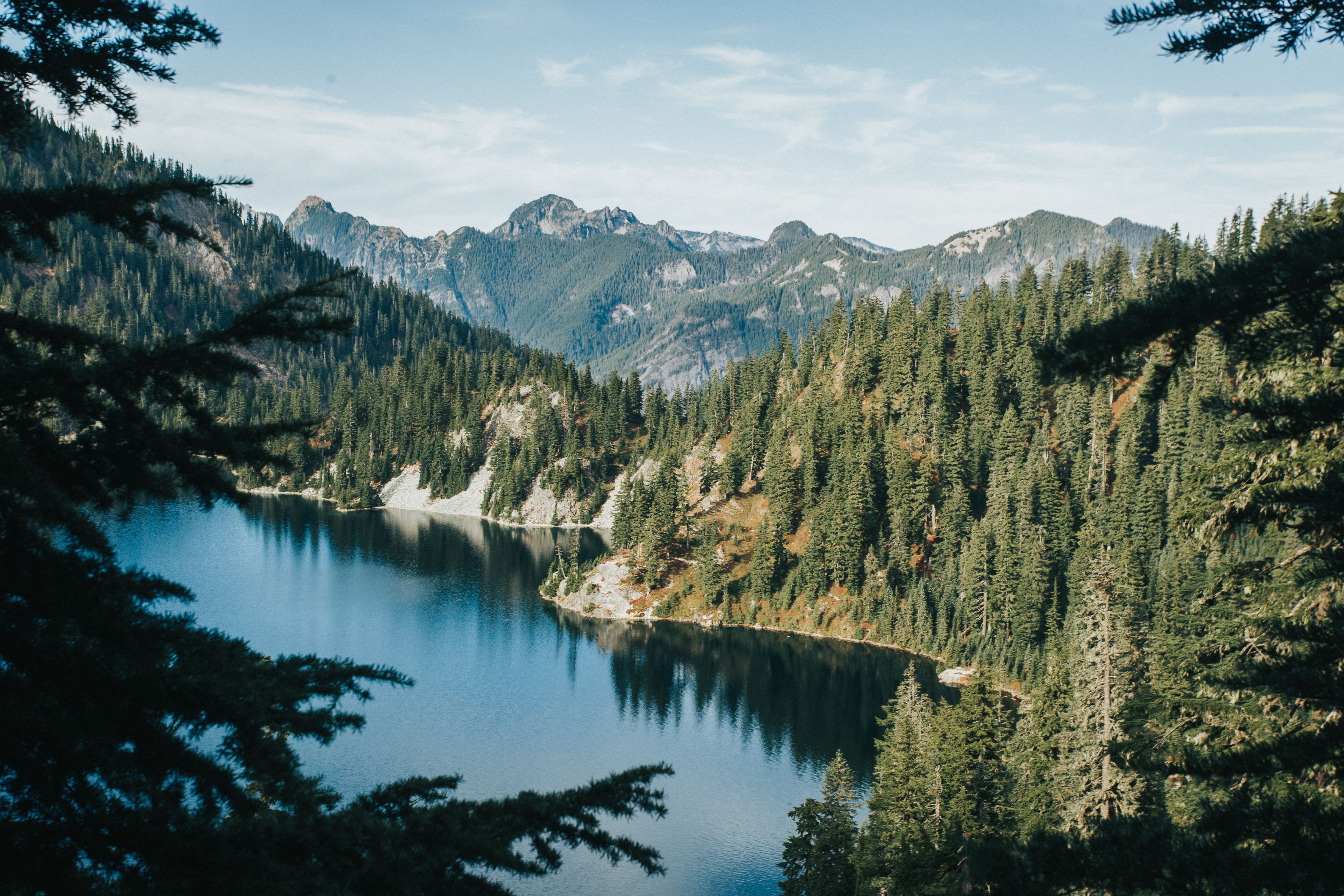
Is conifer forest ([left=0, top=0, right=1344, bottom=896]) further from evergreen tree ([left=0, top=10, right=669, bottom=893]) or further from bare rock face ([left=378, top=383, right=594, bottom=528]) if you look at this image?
bare rock face ([left=378, top=383, right=594, bottom=528])

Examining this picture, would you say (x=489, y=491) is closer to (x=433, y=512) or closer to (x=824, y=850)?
(x=433, y=512)

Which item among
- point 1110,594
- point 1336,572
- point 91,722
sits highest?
point 1336,572

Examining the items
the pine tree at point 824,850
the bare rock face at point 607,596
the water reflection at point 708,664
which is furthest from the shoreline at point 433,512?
the pine tree at point 824,850

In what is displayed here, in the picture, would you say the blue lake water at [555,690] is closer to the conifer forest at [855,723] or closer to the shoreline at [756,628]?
the shoreline at [756,628]

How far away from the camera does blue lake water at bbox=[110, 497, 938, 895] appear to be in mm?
45406

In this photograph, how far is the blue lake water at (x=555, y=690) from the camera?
149 feet

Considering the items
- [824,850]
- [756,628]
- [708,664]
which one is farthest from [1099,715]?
[756,628]

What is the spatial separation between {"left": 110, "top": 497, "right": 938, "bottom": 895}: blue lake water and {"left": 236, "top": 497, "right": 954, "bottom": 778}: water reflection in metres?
0.22

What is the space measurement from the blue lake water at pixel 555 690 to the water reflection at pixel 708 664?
0.22 m

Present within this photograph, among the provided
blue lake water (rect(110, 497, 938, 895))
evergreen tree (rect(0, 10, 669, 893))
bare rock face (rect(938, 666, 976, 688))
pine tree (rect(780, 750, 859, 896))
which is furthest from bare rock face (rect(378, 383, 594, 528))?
evergreen tree (rect(0, 10, 669, 893))

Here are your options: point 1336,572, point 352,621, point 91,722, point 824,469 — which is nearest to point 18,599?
point 91,722

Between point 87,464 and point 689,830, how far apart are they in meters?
42.0

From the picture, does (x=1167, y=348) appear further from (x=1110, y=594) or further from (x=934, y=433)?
(x=934, y=433)

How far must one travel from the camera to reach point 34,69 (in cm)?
832
